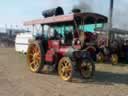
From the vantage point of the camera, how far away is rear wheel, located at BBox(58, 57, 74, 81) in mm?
10078

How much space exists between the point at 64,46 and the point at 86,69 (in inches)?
47.3

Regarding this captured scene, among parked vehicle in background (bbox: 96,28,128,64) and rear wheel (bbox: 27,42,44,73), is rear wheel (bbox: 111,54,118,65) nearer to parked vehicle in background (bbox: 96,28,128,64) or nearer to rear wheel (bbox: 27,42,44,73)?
parked vehicle in background (bbox: 96,28,128,64)

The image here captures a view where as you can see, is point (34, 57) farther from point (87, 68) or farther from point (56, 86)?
point (56, 86)

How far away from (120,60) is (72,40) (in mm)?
8773

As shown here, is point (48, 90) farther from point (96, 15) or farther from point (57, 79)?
point (96, 15)

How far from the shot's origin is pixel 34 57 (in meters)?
12.5

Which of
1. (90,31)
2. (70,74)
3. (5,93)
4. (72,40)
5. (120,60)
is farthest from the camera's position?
(120,60)

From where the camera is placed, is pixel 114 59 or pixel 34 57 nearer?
pixel 34 57

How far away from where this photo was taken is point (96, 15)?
1094cm

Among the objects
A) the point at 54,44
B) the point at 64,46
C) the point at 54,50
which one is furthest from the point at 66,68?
the point at 54,44

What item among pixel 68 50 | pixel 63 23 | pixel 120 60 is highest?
pixel 63 23

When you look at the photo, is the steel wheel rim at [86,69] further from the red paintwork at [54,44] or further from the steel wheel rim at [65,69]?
the red paintwork at [54,44]

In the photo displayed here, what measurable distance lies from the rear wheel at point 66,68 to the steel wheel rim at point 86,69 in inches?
28.9

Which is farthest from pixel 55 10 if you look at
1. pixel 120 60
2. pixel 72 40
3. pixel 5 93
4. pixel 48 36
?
pixel 120 60
